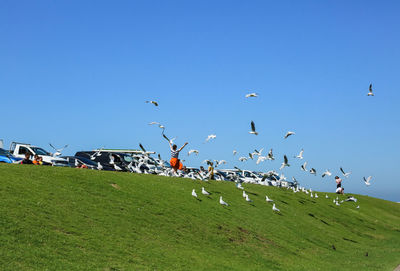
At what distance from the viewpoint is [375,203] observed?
6219cm

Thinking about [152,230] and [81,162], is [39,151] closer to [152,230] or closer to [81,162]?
[81,162]

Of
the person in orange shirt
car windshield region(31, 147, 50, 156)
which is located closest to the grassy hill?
the person in orange shirt

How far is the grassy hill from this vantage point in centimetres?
1538

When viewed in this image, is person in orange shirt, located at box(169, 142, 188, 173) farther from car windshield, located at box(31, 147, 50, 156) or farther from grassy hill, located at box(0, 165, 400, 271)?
car windshield, located at box(31, 147, 50, 156)

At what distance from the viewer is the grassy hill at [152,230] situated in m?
15.4

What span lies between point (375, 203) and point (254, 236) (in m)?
43.3

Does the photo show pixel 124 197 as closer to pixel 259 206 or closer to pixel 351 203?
pixel 259 206

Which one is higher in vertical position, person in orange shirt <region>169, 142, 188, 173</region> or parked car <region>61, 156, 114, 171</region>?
person in orange shirt <region>169, 142, 188, 173</region>

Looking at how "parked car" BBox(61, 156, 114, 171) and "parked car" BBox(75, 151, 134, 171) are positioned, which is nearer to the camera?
"parked car" BBox(61, 156, 114, 171)

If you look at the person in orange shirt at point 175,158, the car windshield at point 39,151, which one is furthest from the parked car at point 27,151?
the person in orange shirt at point 175,158

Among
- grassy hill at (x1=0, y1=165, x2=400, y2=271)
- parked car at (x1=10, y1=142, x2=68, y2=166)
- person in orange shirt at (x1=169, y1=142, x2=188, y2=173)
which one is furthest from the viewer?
parked car at (x1=10, y1=142, x2=68, y2=166)

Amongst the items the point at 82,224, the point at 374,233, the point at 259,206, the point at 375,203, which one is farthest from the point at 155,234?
the point at 375,203

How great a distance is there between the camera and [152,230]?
20.4 metres

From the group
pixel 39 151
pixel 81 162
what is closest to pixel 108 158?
pixel 81 162
